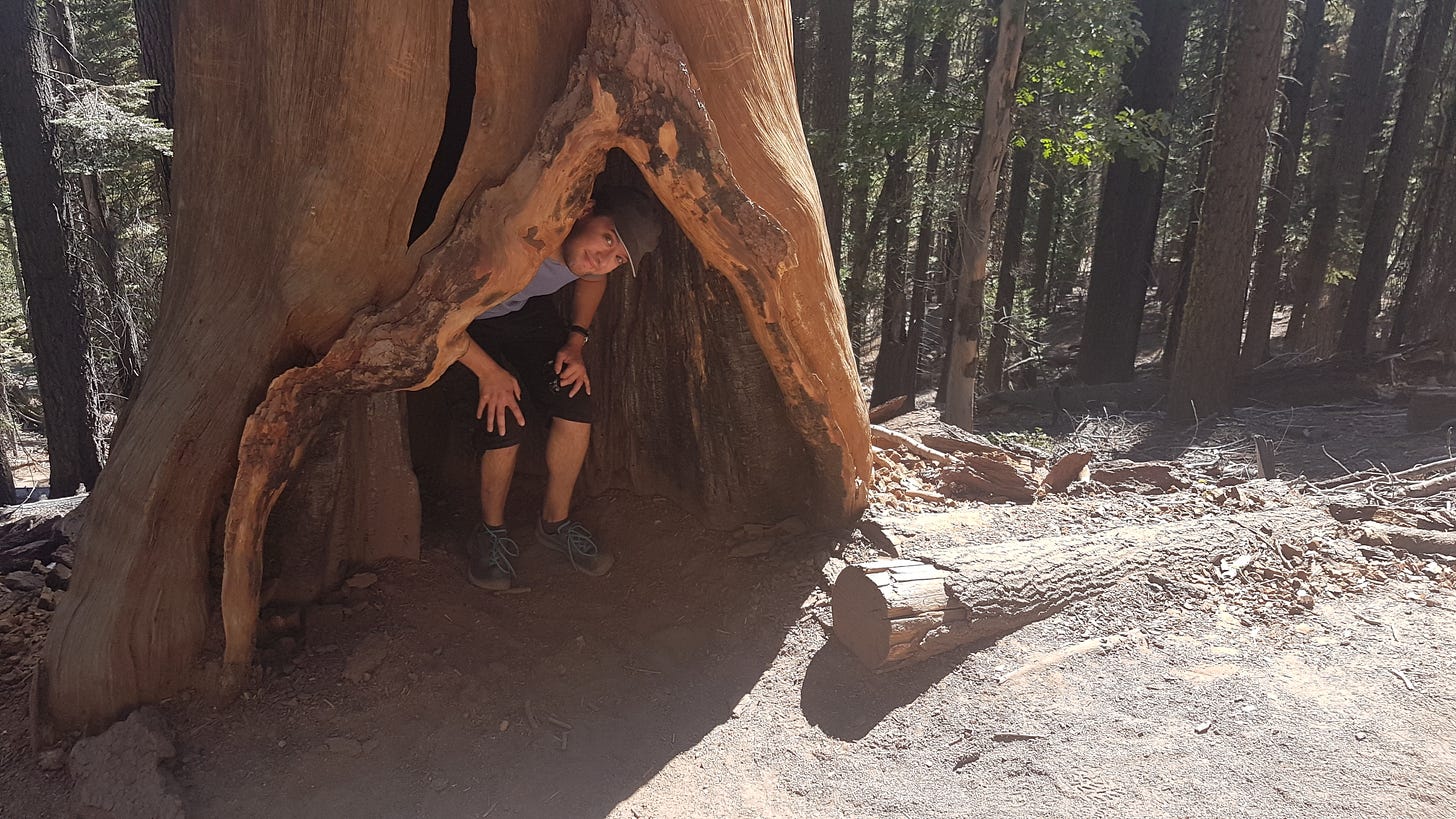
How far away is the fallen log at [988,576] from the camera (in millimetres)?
3424

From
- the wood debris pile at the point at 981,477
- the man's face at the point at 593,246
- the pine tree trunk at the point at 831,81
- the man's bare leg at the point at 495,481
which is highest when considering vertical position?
the pine tree trunk at the point at 831,81

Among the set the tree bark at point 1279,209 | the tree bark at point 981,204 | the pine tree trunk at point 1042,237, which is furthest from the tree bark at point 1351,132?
the tree bark at point 981,204

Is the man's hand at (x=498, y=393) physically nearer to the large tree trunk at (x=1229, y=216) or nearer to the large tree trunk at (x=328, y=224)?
the large tree trunk at (x=328, y=224)

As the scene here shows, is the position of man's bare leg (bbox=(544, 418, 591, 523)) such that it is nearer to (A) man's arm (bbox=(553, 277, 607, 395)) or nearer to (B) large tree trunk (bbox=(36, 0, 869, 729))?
(A) man's arm (bbox=(553, 277, 607, 395))

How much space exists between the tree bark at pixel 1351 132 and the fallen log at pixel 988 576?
12355mm

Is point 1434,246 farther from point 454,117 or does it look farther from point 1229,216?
point 454,117

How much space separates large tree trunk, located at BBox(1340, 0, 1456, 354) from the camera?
1222cm

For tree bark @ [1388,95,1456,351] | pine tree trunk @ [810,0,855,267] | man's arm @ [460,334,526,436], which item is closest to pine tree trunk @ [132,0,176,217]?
man's arm @ [460,334,526,436]

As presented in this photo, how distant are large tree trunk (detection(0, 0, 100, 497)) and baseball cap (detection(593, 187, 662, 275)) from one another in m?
7.96

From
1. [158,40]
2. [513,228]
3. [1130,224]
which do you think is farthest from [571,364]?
[1130,224]

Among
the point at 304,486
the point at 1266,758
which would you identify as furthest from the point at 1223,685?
the point at 304,486

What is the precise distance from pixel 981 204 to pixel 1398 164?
8837 millimetres

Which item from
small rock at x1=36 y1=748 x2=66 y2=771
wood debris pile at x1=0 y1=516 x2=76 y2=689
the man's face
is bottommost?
small rock at x1=36 y1=748 x2=66 y2=771

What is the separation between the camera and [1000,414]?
1150cm
